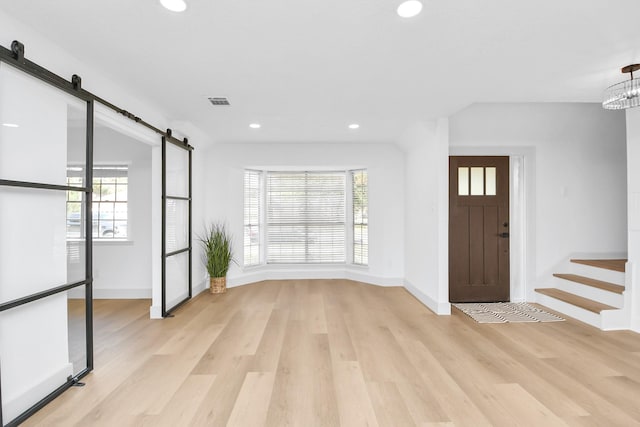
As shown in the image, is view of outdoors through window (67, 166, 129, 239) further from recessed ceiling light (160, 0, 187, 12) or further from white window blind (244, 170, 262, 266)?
recessed ceiling light (160, 0, 187, 12)

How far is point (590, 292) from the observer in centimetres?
412

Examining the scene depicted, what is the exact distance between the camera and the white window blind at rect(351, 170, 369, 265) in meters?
6.18

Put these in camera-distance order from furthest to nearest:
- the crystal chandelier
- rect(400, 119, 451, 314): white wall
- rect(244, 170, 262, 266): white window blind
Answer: rect(244, 170, 262, 266): white window blind
rect(400, 119, 451, 314): white wall
the crystal chandelier

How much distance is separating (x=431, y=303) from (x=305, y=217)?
9.72 ft

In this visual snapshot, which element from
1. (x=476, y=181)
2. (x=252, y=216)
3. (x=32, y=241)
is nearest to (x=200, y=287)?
(x=252, y=216)

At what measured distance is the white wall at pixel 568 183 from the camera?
4.69 meters

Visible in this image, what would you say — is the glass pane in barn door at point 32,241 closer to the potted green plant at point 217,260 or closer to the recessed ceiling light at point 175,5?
the recessed ceiling light at point 175,5

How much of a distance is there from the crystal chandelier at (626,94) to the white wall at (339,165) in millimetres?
3152

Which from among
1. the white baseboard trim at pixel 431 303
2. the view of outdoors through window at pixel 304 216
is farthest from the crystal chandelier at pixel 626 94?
the view of outdoors through window at pixel 304 216

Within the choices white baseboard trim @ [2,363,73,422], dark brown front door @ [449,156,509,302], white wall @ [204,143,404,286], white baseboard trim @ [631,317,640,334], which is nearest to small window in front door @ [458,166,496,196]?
dark brown front door @ [449,156,509,302]

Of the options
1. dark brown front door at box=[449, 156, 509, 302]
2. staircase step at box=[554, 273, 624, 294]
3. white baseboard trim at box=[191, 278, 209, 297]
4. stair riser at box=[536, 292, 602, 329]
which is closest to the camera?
stair riser at box=[536, 292, 602, 329]

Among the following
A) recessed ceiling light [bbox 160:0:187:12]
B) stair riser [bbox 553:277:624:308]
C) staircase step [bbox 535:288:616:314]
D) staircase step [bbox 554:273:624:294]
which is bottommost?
staircase step [bbox 535:288:616:314]

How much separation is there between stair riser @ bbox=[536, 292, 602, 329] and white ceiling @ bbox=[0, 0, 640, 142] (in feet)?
7.80

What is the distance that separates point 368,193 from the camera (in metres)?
6.02
